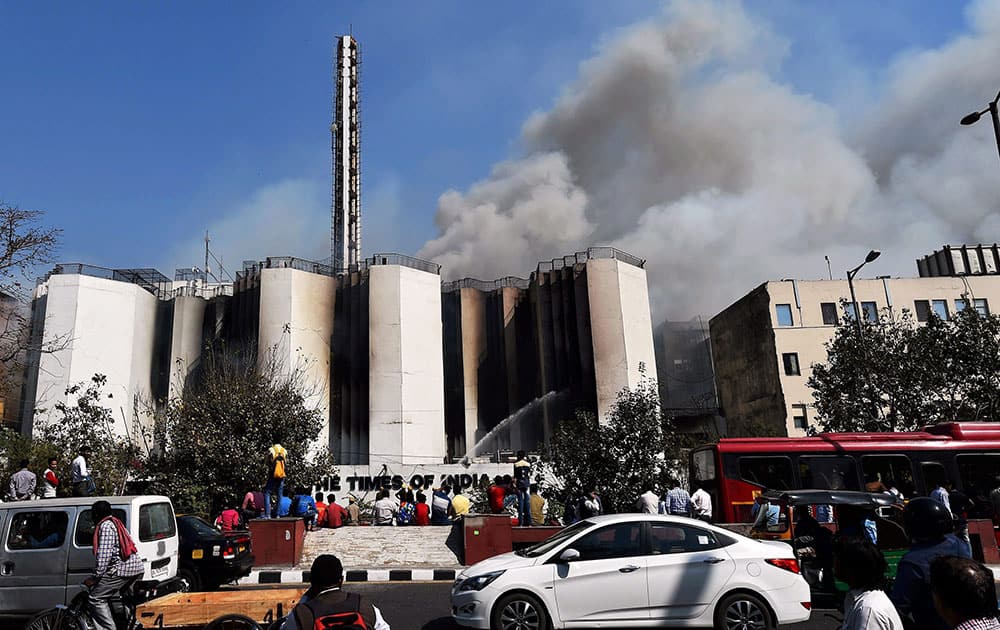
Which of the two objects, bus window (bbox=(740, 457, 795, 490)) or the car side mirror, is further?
bus window (bbox=(740, 457, 795, 490))

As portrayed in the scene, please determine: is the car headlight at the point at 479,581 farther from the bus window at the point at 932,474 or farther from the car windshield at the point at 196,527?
the bus window at the point at 932,474

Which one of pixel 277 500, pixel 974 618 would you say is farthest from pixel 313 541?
pixel 974 618

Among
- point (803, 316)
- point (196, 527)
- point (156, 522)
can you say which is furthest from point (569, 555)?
point (803, 316)

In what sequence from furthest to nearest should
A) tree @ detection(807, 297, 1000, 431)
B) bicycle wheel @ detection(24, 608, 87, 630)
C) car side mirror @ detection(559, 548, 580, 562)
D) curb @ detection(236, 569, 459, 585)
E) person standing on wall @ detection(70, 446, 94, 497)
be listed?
1. tree @ detection(807, 297, 1000, 431)
2. person standing on wall @ detection(70, 446, 94, 497)
3. curb @ detection(236, 569, 459, 585)
4. car side mirror @ detection(559, 548, 580, 562)
5. bicycle wheel @ detection(24, 608, 87, 630)

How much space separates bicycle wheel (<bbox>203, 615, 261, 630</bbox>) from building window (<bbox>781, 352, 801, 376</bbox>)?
1709 inches

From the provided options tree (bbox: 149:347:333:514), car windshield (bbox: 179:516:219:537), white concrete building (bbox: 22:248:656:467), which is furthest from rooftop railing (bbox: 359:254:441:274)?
car windshield (bbox: 179:516:219:537)

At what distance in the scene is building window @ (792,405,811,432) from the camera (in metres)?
43.0

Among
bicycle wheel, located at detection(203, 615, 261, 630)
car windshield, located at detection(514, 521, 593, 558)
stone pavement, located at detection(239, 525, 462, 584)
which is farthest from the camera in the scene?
stone pavement, located at detection(239, 525, 462, 584)

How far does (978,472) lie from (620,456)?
8.51 metres

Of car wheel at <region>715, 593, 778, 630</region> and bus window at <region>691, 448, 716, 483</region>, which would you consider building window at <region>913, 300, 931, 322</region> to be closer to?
bus window at <region>691, 448, 716, 483</region>

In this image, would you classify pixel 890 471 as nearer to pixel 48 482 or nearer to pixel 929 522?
pixel 929 522

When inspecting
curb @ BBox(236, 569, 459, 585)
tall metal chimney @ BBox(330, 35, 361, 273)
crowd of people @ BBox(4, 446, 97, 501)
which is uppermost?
tall metal chimney @ BBox(330, 35, 361, 273)

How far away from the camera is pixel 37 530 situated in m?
8.47

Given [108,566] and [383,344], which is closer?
[108,566]
